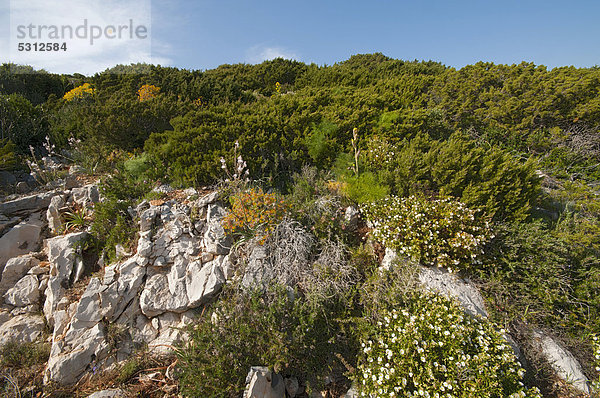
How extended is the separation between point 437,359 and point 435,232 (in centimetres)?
175

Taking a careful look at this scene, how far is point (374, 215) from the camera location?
438 centimetres

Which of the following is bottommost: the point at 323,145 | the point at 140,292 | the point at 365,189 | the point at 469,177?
the point at 140,292

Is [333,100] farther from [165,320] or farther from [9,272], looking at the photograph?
[9,272]

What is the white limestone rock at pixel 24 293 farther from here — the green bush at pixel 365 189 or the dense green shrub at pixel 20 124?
the green bush at pixel 365 189

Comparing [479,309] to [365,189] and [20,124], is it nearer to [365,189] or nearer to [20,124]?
[365,189]

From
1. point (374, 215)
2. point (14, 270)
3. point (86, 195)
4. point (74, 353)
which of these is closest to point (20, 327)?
point (14, 270)

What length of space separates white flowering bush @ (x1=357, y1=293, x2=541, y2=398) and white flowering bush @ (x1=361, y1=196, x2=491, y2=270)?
0.78 m

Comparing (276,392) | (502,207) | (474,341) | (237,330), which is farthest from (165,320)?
(502,207)

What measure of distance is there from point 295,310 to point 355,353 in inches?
37.7

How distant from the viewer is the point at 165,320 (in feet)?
12.1

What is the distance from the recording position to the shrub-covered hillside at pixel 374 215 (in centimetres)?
292

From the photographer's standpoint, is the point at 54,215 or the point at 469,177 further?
the point at 54,215

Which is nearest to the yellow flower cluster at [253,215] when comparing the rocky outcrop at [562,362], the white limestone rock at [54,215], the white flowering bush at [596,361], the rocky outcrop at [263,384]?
the rocky outcrop at [263,384]

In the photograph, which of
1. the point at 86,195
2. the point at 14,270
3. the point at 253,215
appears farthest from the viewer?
the point at 86,195
